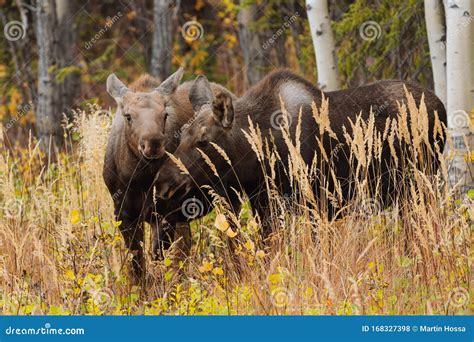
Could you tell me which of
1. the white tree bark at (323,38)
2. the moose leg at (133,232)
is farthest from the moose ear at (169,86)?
the white tree bark at (323,38)

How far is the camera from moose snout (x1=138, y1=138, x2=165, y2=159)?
707 cm

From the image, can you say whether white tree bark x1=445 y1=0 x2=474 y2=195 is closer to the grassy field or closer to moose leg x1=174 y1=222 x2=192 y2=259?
the grassy field

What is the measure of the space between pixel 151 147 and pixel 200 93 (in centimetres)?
113

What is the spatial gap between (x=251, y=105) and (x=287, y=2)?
24.8 ft

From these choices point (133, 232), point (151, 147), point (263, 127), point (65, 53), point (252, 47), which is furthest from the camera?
point (252, 47)

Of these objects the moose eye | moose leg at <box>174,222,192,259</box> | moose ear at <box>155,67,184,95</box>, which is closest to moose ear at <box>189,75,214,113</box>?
moose ear at <box>155,67,184,95</box>

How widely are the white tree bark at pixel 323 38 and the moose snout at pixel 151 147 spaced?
9.95 ft

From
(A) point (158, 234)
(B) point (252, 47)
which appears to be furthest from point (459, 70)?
(B) point (252, 47)

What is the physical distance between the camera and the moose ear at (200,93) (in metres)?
7.96

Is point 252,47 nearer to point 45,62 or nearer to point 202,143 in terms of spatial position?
point 45,62

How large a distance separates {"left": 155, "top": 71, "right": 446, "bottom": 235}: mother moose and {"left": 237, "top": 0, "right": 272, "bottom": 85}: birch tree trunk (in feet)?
22.3

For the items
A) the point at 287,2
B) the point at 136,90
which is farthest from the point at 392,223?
the point at 287,2

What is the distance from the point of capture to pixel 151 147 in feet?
23.2

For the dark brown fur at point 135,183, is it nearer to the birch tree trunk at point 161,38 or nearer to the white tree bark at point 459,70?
the white tree bark at point 459,70
